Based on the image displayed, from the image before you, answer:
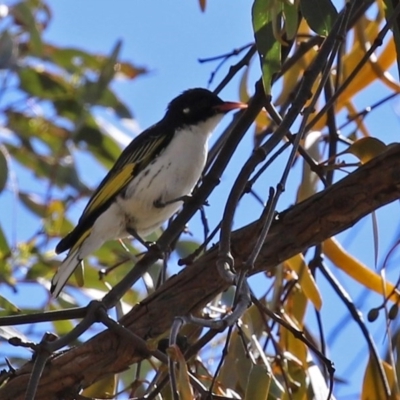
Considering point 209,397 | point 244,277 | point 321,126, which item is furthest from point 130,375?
point 244,277

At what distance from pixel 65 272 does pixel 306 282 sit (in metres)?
0.73

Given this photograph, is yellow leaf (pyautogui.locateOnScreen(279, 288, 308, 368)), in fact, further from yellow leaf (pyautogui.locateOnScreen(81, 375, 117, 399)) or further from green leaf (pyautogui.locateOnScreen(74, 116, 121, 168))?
green leaf (pyautogui.locateOnScreen(74, 116, 121, 168))

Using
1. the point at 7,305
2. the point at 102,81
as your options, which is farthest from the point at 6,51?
the point at 7,305

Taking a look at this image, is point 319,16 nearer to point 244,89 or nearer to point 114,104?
point 244,89

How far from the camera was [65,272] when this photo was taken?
2.70 metres

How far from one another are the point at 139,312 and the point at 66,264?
2.67 ft

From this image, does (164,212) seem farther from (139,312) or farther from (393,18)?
(393,18)

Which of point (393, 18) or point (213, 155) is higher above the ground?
point (213, 155)

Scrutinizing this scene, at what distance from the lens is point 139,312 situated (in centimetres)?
198

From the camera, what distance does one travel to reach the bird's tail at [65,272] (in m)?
2.68

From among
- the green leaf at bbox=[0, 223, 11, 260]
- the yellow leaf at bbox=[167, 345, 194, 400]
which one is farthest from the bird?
the yellow leaf at bbox=[167, 345, 194, 400]

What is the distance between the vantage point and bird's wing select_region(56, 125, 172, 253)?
2889 mm

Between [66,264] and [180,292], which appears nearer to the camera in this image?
[180,292]

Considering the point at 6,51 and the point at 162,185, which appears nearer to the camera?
the point at 162,185
